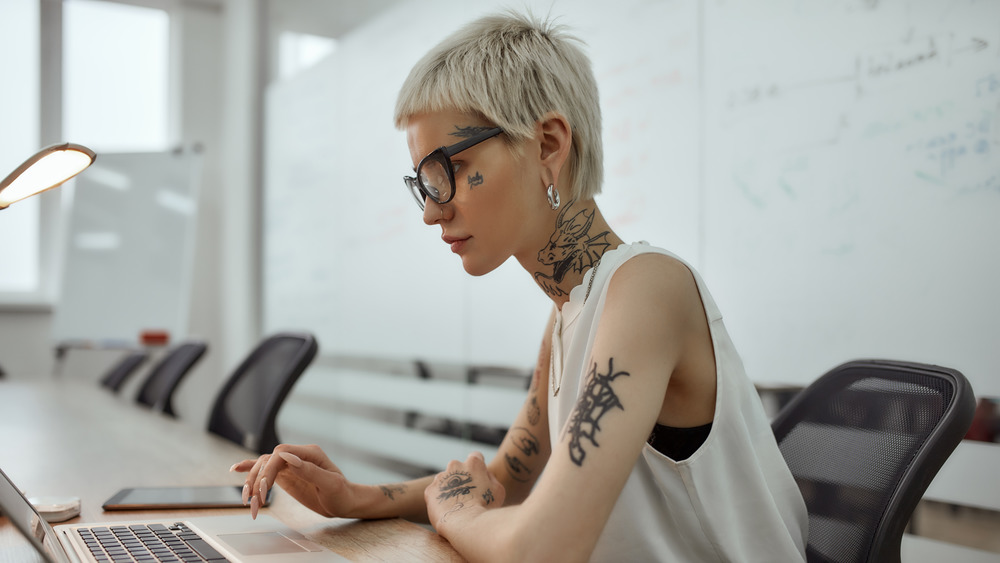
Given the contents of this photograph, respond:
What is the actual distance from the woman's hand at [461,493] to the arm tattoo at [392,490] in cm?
7

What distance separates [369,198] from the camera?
3.55 metres

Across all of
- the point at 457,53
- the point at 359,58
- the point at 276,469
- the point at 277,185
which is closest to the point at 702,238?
the point at 457,53

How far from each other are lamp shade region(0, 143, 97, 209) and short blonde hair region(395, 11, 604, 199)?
46cm

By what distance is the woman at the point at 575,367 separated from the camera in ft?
2.49

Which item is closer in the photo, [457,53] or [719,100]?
[457,53]

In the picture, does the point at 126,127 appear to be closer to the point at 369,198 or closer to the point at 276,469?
the point at 369,198

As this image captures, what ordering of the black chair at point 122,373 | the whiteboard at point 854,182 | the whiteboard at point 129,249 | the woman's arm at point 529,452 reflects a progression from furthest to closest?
the whiteboard at point 129,249 → the black chair at point 122,373 → the whiteboard at point 854,182 → the woman's arm at point 529,452

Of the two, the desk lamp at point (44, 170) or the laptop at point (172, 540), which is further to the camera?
the desk lamp at point (44, 170)

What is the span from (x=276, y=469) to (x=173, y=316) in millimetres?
4416

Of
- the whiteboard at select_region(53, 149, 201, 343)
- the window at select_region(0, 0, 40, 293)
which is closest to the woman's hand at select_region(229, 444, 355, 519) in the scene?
the whiteboard at select_region(53, 149, 201, 343)

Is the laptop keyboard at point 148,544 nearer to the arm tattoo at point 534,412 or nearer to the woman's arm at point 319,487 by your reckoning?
the woman's arm at point 319,487

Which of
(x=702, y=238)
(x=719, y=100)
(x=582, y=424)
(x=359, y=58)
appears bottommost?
(x=582, y=424)

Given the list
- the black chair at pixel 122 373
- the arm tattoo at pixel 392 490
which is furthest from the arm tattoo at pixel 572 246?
the black chair at pixel 122 373

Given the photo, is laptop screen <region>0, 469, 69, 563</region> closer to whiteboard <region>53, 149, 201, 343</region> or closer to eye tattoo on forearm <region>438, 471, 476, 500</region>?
eye tattoo on forearm <region>438, 471, 476, 500</region>
